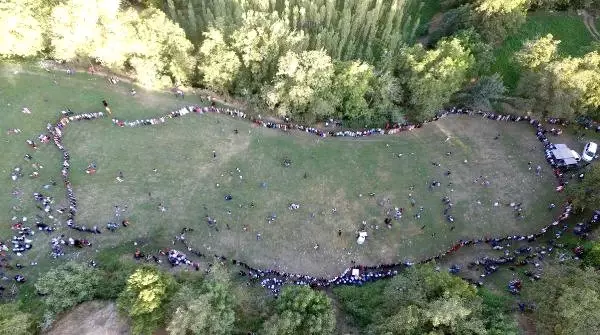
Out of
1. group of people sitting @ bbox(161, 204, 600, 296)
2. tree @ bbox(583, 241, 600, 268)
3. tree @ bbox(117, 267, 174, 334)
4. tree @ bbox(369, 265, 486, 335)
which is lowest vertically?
group of people sitting @ bbox(161, 204, 600, 296)

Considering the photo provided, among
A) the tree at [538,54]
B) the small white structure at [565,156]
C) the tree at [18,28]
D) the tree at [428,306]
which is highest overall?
the tree at [538,54]

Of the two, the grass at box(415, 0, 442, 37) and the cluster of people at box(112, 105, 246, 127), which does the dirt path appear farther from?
the cluster of people at box(112, 105, 246, 127)

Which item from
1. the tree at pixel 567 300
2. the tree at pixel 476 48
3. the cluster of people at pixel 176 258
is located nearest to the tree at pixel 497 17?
the tree at pixel 476 48

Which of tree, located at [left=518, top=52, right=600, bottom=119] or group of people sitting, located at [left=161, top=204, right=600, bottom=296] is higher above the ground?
tree, located at [left=518, top=52, right=600, bottom=119]

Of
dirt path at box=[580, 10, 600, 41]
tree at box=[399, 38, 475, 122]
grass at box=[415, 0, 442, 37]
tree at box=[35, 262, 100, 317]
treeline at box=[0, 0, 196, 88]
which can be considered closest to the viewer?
tree at box=[35, 262, 100, 317]

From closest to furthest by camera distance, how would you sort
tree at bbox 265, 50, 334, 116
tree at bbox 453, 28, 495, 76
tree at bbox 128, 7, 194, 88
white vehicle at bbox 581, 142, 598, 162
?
tree at bbox 265, 50, 334, 116, tree at bbox 128, 7, 194, 88, white vehicle at bbox 581, 142, 598, 162, tree at bbox 453, 28, 495, 76

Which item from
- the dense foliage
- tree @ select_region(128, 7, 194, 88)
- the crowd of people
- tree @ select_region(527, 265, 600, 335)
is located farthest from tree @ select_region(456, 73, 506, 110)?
tree @ select_region(128, 7, 194, 88)

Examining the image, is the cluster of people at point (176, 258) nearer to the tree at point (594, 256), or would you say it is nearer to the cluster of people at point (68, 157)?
the cluster of people at point (68, 157)

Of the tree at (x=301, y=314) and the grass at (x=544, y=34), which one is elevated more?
the grass at (x=544, y=34)
